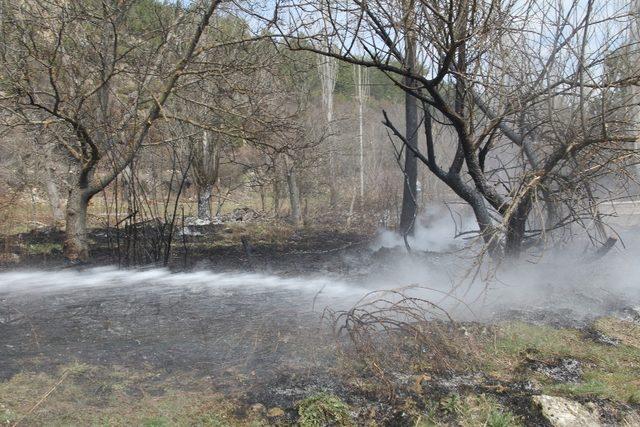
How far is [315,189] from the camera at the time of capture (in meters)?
20.2

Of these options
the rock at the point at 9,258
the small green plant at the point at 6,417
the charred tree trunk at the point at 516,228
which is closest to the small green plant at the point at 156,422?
the small green plant at the point at 6,417

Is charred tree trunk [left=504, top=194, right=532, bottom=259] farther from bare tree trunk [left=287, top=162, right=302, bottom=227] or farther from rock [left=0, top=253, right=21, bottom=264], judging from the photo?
bare tree trunk [left=287, top=162, right=302, bottom=227]

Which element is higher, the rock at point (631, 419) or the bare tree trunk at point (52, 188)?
the bare tree trunk at point (52, 188)

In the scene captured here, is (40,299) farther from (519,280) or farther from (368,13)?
(519,280)

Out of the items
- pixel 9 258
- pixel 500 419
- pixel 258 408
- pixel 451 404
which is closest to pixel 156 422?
pixel 258 408

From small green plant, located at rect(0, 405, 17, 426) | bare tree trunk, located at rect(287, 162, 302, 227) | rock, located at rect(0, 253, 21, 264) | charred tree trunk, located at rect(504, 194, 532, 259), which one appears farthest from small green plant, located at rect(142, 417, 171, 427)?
bare tree trunk, located at rect(287, 162, 302, 227)

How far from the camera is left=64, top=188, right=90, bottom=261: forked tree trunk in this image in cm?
1107

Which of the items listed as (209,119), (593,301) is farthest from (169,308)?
(209,119)

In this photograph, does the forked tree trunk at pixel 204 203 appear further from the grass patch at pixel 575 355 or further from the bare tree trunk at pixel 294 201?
the grass patch at pixel 575 355

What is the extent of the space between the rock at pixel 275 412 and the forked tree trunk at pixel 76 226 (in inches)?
301

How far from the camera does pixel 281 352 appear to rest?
585 cm

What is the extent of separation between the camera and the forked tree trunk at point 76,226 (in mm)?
11070

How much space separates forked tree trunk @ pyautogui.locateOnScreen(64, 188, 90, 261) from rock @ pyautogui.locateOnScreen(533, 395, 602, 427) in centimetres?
872

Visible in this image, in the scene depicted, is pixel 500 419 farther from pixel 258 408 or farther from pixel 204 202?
pixel 204 202
